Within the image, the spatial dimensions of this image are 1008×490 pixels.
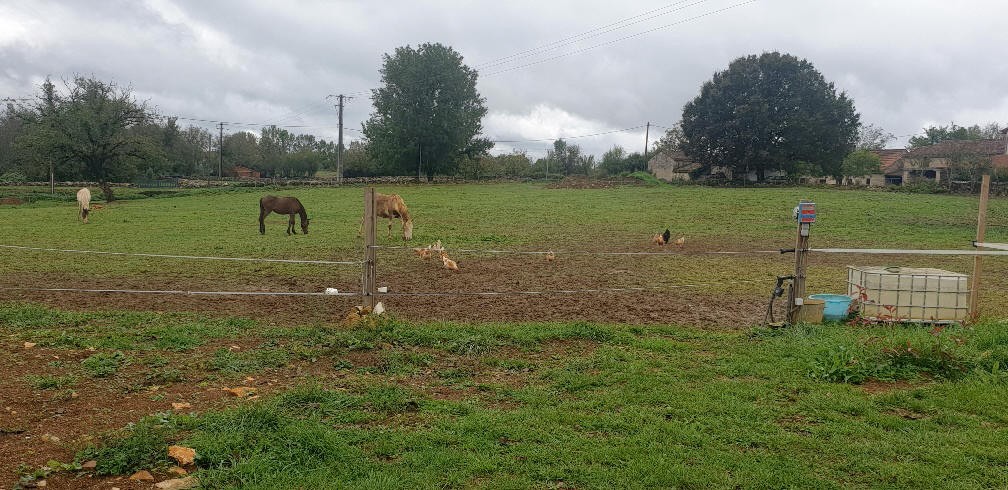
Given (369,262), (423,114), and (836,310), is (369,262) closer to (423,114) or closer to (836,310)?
(836,310)

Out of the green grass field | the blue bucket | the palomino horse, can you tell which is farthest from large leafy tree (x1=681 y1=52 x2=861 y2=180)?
the blue bucket

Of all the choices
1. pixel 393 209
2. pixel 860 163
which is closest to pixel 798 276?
pixel 393 209

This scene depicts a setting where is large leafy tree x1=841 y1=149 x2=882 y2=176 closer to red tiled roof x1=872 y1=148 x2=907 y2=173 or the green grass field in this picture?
red tiled roof x1=872 y1=148 x2=907 y2=173

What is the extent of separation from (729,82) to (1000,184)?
20.8 m

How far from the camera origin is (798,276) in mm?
7426

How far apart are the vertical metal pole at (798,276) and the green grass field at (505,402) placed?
0.32 metres

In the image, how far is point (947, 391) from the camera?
5.18m

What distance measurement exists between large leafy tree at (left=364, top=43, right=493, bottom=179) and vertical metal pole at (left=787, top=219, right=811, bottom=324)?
48795 millimetres

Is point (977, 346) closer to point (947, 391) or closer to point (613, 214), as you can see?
point (947, 391)

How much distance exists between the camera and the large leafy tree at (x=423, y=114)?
54594 mm

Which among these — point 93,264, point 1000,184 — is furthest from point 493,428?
point 1000,184

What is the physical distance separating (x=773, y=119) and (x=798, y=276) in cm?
4809

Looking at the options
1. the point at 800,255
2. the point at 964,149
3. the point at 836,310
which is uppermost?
the point at 964,149

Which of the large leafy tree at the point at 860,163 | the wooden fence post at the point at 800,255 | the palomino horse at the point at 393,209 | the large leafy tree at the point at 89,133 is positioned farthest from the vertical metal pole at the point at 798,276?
the large leafy tree at the point at 860,163
